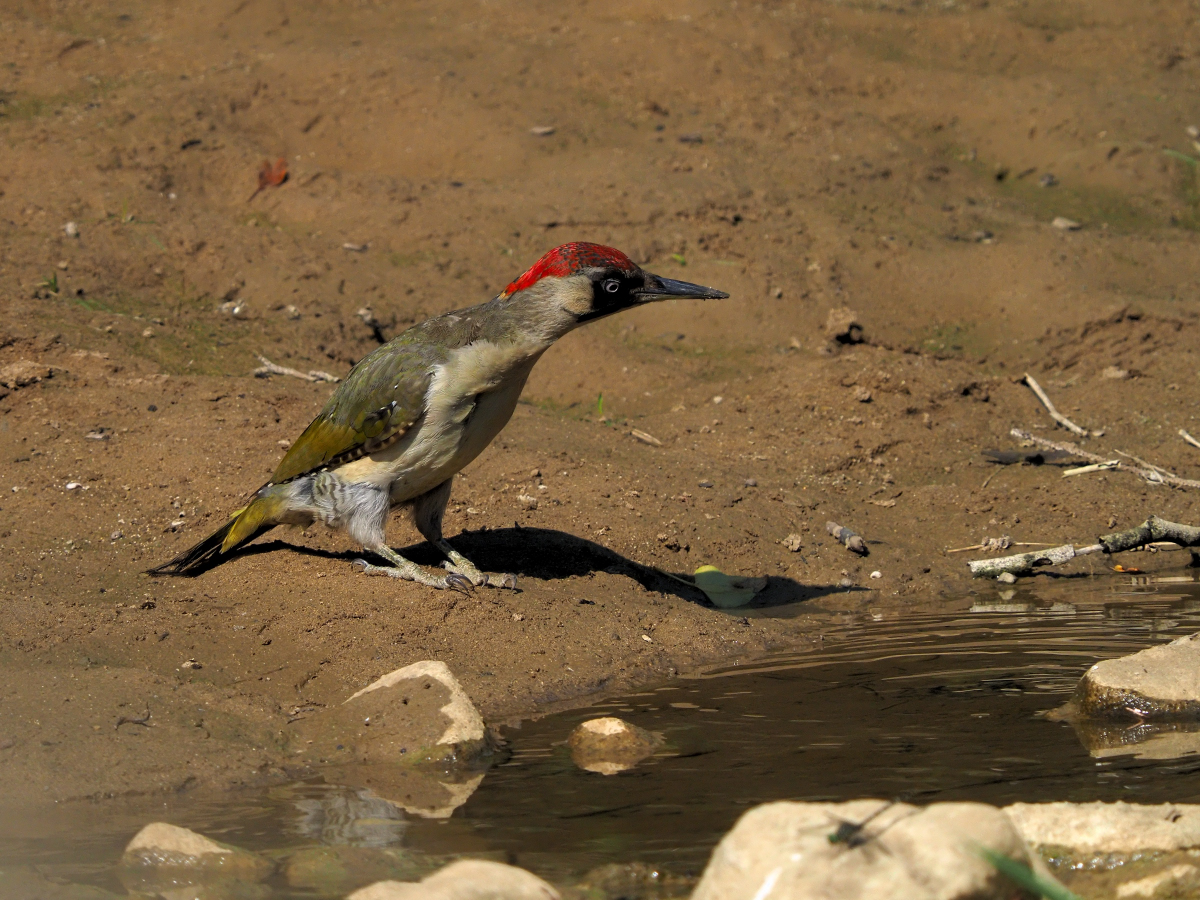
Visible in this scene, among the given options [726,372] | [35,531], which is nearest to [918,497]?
[726,372]

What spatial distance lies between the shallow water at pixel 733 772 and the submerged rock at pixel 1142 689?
11 cm

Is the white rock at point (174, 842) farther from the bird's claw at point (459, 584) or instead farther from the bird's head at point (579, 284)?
the bird's head at point (579, 284)

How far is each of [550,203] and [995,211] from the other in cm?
388

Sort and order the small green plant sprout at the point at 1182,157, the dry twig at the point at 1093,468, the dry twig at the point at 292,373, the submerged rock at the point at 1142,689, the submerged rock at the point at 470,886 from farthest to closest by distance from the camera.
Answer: the small green plant sprout at the point at 1182,157 → the dry twig at the point at 292,373 → the dry twig at the point at 1093,468 → the submerged rock at the point at 1142,689 → the submerged rock at the point at 470,886

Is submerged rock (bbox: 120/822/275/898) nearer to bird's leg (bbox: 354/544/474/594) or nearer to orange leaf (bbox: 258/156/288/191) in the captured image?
bird's leg (bbox: 354/544/474/594)

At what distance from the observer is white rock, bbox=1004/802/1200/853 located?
331 cm

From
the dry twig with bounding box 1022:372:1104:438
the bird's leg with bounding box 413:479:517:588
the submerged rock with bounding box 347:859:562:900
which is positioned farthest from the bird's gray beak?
the dry twig with bounding box 1022:372:1104:438

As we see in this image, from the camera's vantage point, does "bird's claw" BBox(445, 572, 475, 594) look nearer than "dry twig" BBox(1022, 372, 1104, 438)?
Yes

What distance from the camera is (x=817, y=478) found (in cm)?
797

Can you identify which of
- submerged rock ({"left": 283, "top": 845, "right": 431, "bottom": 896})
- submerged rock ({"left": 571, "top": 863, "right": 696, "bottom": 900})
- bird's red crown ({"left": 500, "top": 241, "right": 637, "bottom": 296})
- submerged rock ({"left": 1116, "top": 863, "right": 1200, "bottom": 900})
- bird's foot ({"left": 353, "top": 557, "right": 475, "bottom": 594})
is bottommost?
bird's foot ({"left": 353, "top": 557, "right": 475, "bottom": 594})

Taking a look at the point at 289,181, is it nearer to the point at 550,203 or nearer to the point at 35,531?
the point at 550,203

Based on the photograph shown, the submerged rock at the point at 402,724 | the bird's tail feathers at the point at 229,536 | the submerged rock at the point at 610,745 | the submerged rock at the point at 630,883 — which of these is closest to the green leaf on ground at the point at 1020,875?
the submerged rock at the point at 630,883

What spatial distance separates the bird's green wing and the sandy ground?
520 millimetres

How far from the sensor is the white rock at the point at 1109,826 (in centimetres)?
331
